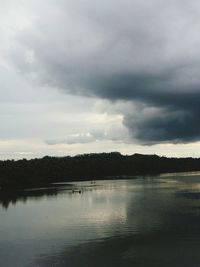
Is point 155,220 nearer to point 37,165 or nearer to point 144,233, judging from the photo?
point 144,233

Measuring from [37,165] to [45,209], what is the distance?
8872cm

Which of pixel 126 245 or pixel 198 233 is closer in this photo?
pixel 126 245

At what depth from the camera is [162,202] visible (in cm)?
6631

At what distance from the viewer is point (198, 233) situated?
133 feet

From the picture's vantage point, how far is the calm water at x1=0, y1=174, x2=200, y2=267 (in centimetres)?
3209

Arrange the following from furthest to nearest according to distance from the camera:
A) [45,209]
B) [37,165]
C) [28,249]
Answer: [37,165] < [45,209] < [28,249]

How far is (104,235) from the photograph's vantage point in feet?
132

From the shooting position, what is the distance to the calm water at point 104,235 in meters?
32.1

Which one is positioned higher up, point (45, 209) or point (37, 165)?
point (37, 165)

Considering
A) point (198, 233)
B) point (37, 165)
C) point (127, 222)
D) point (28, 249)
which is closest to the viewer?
point (28, 249)

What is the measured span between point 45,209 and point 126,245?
31.1 m

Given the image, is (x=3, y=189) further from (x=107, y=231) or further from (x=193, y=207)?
(x=107, y=231)

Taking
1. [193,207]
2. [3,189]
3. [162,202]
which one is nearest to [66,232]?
[193,207]

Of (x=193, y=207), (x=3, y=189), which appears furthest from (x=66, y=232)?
(x=3, y=189)
